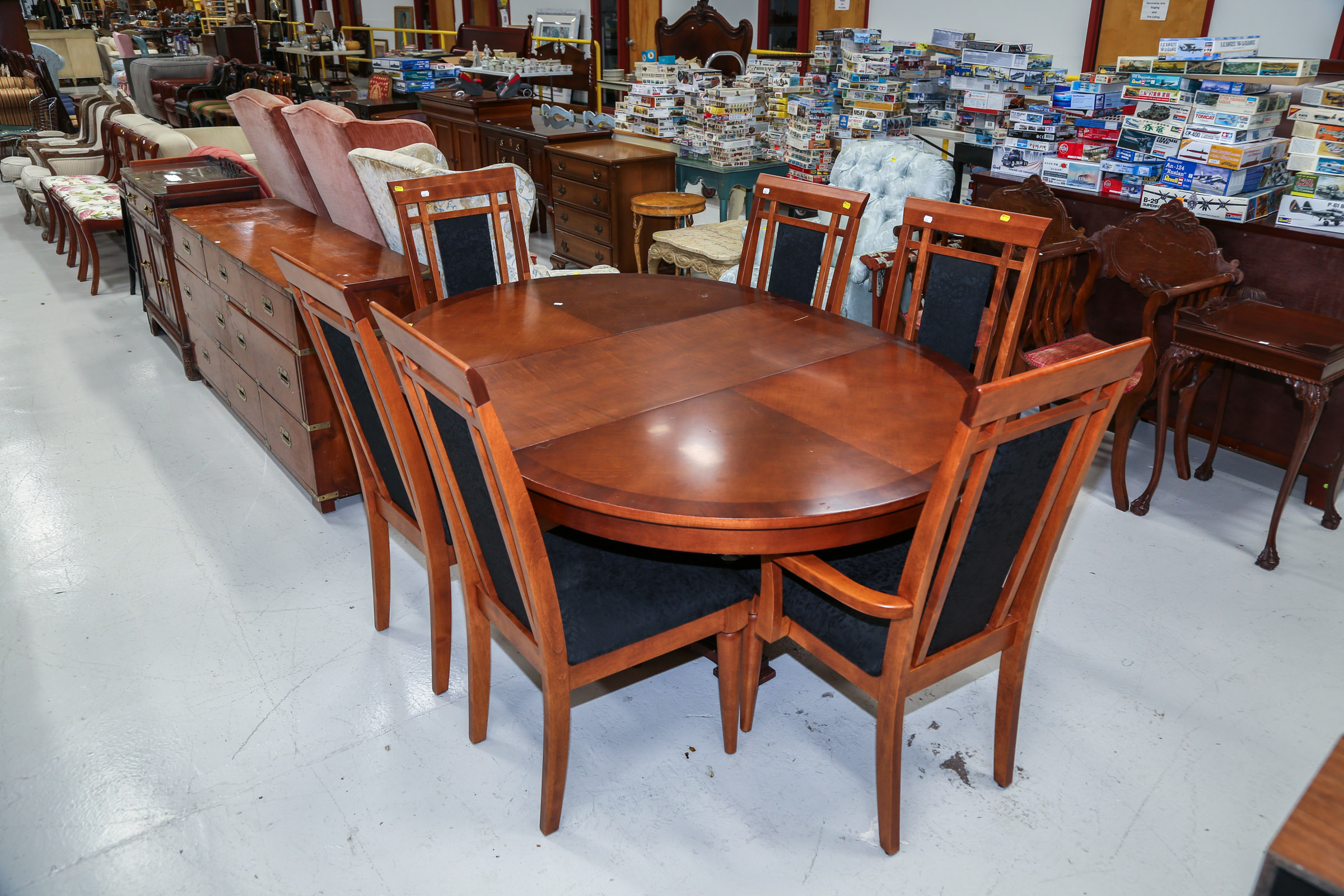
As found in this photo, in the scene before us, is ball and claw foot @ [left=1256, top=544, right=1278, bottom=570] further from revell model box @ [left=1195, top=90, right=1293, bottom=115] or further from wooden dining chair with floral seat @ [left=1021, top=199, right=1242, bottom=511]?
revell model box @ [left=1195, top=90, right=1293, bottom=115]

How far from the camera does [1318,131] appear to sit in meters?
2.85

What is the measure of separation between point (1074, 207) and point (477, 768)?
9.76 feet

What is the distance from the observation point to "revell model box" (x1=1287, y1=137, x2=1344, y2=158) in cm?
282

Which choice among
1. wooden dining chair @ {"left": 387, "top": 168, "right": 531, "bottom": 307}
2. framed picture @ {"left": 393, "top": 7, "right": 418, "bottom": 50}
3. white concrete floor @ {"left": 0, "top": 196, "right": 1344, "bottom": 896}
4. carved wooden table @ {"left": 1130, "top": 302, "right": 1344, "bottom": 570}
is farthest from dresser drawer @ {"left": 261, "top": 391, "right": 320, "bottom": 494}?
framed picture @ {"left": 393, "top": 7, "right": 418, "bottom": 50}

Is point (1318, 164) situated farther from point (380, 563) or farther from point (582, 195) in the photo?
point (582, 195)

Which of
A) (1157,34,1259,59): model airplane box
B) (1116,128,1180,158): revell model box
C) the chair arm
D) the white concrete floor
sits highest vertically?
(1157,34,1259,59): model airplane box

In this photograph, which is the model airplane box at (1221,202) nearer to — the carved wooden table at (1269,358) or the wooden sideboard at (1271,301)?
the wooden sideboard at (1271,301)

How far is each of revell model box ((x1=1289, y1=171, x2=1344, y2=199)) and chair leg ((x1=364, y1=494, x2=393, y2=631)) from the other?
118 inches

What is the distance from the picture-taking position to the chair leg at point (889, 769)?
1.65 meters

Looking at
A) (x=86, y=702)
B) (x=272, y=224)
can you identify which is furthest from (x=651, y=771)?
(x=272, y=224)

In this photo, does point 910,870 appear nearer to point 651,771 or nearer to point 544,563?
point 651,771

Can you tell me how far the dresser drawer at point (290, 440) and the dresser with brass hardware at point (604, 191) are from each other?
7.79ft

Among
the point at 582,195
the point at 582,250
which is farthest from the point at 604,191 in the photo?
the point at 582,250

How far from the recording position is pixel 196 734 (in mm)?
Result: 2062
